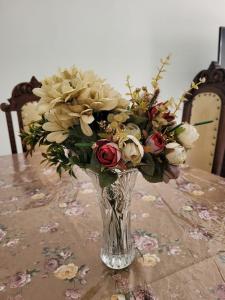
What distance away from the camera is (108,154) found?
46cm

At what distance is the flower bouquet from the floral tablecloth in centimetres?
19

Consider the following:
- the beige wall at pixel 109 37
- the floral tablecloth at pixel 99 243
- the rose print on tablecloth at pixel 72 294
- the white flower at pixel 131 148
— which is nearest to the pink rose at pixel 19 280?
the floral tablecloth at pixel 99 243

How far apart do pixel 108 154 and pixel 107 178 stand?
0.23 ft

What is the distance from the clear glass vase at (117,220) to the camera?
60cm

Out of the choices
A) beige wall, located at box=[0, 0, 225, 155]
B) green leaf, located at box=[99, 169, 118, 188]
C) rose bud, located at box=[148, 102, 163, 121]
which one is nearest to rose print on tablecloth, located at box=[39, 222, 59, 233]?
green leaf, located at box=[99, 169, 118, 188]

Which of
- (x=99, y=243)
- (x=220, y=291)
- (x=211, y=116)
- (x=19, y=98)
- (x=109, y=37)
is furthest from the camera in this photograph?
(x=109, y=37)

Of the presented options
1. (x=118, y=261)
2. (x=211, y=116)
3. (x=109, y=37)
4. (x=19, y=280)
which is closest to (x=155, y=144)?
(x=118, y=261)

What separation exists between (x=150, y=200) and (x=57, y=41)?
1838mm

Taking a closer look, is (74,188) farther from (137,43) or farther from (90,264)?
(137,43)

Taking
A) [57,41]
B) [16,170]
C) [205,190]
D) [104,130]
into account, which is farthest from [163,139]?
[57,41]

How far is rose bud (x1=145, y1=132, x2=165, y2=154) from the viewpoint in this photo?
50 centimetres

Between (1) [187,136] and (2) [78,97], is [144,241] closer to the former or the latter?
(1) [187,136]

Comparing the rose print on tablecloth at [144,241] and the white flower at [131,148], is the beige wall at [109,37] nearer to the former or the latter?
the rose print on tablecloth at [144,241]

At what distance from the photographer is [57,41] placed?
226 cm
